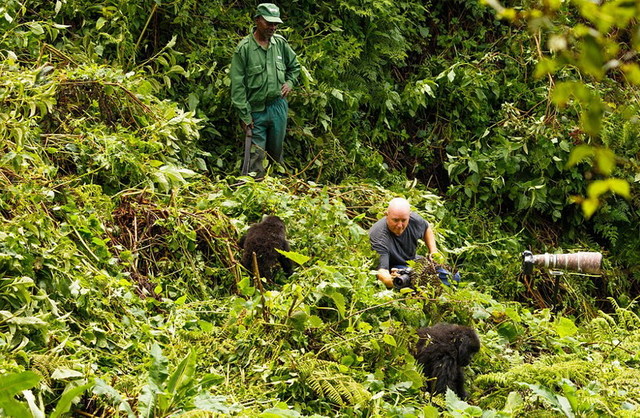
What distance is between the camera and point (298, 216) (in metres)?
7.72

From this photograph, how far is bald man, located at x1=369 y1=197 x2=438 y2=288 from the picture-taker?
7.34 meters

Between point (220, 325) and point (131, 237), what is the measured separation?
1.39 m

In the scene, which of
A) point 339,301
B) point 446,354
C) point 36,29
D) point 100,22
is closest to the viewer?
point 339,301

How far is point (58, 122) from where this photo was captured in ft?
25.5

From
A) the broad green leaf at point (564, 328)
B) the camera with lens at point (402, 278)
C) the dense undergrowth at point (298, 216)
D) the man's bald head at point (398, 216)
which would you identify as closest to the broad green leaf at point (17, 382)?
the dense undergrowth at point (298, 216)

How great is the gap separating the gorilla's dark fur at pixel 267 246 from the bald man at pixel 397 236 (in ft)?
2.52

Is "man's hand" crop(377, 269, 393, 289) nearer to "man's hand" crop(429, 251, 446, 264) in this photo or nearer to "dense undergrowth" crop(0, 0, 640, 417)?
"dense undergrowth" crop(0, 0, 640, 417)

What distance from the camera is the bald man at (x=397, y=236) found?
7340 millimetres

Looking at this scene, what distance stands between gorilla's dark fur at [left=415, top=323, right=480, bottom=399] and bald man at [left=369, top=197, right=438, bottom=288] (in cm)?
158

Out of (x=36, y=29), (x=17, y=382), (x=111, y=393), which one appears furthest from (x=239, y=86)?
(x=17, y=382)

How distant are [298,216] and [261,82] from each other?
5.41ft

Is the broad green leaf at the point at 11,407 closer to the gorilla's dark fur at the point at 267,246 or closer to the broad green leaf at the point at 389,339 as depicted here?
the broad green leaf at the point at 389,339

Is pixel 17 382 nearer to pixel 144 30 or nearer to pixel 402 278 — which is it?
pixel 402 278

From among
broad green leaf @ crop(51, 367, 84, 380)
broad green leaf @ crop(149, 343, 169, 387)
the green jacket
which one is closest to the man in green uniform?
the green jacket
